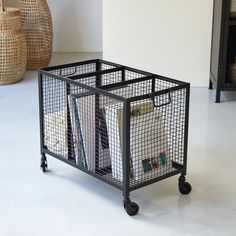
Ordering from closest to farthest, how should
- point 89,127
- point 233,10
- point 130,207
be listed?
point 130,207 < point 89,127 < point 233,10

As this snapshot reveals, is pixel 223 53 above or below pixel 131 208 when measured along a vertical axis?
above

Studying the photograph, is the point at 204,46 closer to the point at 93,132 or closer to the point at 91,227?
the point at 93,132

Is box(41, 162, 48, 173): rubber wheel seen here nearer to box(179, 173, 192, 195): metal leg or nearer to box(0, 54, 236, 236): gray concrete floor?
box(0, 54, 236, 236): gray concrete floor

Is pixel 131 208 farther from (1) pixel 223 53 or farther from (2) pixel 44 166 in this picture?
(1) pixel 223 53

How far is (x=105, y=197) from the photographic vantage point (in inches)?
96.8

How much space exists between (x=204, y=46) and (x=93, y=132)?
1.62 metres

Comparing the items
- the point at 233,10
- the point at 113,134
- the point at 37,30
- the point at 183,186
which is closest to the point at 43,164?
the point at 113,134

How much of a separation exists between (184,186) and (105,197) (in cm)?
32

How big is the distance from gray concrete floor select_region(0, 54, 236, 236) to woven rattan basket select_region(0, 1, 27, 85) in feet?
2.70

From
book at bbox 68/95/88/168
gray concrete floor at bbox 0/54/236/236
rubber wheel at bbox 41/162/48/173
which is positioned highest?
book at bbox 68/95/88/168

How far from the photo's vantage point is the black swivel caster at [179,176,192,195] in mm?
2471

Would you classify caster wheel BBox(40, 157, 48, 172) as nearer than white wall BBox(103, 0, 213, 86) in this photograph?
Yes

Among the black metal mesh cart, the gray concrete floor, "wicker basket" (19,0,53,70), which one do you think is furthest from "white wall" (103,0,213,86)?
the black metal mesh cart

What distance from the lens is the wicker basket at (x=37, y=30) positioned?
423 cm
